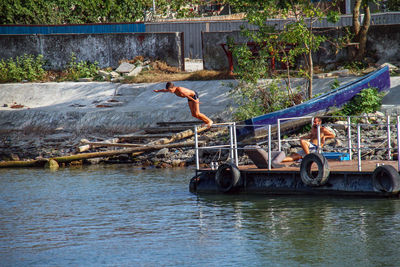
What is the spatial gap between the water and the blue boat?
4.58m

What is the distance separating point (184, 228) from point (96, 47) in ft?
70.4

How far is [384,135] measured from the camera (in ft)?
75.0

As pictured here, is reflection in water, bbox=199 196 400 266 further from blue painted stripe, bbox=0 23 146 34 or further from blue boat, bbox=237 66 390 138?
blue painted stripe, bbox=0 23 146 34

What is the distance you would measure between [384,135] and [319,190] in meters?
7.47

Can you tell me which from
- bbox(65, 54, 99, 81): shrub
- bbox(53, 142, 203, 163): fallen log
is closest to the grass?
bbox(65, 54, 99, 81): shrub

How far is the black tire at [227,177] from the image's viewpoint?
57.4 ft

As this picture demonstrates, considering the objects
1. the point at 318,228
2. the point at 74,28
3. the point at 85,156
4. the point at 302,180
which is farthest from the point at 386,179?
the point at 74,28

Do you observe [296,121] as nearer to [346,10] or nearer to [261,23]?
[261,23]

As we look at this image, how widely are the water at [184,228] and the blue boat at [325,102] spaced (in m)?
4.58

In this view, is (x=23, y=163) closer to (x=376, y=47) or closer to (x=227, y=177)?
(x=227, y=177)

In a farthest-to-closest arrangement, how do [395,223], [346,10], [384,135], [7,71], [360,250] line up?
[346,10] → [7,71] → [384,135] → [395,223] → [360,250]

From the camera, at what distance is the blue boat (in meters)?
23.5

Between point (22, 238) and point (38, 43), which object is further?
point (38, 43)

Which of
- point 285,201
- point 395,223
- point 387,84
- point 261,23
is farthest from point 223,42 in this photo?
point 395,223
